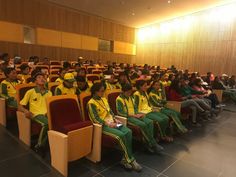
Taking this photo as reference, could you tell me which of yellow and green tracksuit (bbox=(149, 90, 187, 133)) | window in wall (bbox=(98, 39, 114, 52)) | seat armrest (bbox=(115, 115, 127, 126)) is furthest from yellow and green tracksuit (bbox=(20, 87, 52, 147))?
window in wall (bbox=(98, 39, 114, 52))

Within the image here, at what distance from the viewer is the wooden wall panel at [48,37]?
31.0 feet

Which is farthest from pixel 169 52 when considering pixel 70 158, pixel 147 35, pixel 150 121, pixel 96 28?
pixel 70 158

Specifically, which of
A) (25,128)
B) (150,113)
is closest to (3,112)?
(25,128)

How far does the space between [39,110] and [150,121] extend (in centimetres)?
175

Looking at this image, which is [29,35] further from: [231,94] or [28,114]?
[231,94]

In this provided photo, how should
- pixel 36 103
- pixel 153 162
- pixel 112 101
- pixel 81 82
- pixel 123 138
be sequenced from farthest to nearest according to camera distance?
pixel 81 82 → pixel 112 101 → pixel 36 103 → pixel 153 162 → pixel 123 138

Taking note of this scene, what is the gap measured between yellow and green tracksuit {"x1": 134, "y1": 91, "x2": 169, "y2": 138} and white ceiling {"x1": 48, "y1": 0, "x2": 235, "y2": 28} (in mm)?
7210

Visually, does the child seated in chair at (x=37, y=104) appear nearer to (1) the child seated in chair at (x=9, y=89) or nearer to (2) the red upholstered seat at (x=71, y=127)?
(2) the red upholstered seat at (x=71, y=127)

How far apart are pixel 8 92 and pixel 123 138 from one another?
2606 mm

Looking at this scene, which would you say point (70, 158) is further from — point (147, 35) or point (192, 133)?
point (147, 35)

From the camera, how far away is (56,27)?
10031 millimetres

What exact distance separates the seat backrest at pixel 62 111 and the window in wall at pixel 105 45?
33.8 feet

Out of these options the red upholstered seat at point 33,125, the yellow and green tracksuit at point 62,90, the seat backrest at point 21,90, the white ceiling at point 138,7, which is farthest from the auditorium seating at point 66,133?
the white ceiling at point 138,7

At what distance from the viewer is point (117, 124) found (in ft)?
8.80
